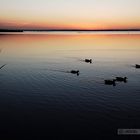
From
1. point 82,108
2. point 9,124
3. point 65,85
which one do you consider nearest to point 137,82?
point 65,85

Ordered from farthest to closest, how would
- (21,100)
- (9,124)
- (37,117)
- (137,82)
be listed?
(137,82) → (21,100) → (37,117) → (9,124)

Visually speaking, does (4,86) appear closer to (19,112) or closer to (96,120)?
(19,112)

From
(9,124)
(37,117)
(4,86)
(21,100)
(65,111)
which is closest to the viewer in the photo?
(9,124)

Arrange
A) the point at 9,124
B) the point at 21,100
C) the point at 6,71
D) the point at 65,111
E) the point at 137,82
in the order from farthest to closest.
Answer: the point at 6,71 → the point at 137,82 → the point at 21,100 → the point at 65,111 → the point at 9,124

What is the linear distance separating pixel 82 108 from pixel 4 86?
15.4 meters

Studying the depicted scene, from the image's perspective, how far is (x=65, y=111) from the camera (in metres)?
29.7

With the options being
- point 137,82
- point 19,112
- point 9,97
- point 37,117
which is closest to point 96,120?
point 37,117

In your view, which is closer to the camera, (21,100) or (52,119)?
(52,119)

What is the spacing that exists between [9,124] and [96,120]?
874cm

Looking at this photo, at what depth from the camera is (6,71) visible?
54188 millimetres

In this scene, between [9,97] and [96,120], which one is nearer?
[96,120]

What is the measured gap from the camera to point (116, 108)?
100ft

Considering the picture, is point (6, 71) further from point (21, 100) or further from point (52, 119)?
point (52, 119)

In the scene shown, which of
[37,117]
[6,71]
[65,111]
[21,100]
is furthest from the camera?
[6,71]
